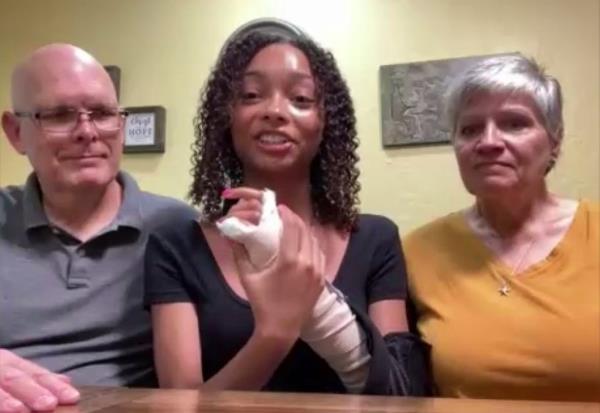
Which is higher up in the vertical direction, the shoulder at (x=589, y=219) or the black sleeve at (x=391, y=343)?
the shoulder at (x=589, y=219)

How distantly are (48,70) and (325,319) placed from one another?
75cm

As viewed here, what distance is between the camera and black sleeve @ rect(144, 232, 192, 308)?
1.20m

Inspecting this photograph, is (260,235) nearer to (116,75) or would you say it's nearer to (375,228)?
(375,228)

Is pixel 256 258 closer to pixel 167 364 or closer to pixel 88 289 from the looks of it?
pixel 167 364

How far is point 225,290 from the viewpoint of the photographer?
1207 mm

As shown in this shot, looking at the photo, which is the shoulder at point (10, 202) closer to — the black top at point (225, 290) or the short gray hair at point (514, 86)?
the black top at point (225, 290)

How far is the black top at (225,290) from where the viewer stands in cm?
119

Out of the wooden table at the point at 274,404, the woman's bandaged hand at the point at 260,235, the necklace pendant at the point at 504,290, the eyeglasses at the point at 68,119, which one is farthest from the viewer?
the eyeglasses at the point at 68,119

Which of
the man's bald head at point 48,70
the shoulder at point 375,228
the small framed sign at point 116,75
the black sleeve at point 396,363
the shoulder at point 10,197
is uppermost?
the small framed sign at point 116,75

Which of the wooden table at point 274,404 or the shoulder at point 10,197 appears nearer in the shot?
the wooden table at point 274,404

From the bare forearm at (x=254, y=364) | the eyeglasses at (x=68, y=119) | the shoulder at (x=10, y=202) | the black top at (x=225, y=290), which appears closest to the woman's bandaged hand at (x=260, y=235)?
the bare forearm at (x=254, y=364)

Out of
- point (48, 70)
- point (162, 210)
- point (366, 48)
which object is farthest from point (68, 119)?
point (366, 48)

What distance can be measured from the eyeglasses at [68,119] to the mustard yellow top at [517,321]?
0.59 metres

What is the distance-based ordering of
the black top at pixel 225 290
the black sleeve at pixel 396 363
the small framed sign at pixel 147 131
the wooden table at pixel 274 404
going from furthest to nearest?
the small framed sign at pixel 147 131, the black top at pixel 225 290, the black sleeve at pixel 396 363, the wooden table at pixel 274 404
